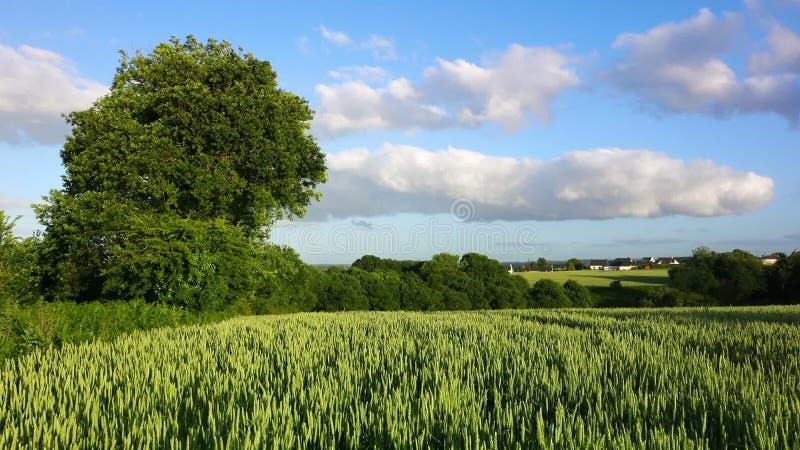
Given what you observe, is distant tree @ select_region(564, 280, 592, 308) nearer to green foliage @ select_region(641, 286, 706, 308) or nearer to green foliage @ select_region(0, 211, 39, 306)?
green foliage @ select_region(641, 286, 706, 308)

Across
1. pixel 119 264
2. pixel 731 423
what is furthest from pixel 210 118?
pixel 731 423

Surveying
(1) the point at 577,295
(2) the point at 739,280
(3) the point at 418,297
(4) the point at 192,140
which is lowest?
(1) the point at 577,295

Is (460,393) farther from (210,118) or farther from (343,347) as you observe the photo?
(210,118)

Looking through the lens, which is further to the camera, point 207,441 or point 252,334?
point 252,334

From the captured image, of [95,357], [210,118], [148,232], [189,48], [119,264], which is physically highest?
[189,48]

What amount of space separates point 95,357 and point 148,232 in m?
11.4

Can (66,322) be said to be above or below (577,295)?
above

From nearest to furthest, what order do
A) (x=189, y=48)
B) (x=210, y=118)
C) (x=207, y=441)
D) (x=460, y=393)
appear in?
(x=207, y=441) < (x=460, y=393) < (x=210, y=118) < (x=189, y=48)

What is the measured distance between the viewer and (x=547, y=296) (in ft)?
160

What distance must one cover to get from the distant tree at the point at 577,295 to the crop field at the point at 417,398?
133 feet

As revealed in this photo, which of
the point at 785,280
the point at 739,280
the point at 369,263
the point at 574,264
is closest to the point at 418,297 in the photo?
the point at 369,263

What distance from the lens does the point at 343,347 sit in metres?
9.85

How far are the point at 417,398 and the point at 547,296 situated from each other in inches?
1776

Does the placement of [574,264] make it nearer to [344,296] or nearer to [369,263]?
[369,263]
